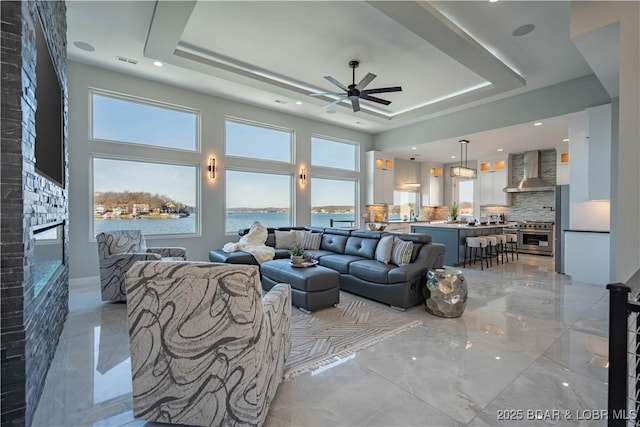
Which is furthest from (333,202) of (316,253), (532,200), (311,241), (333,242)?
(532,200)

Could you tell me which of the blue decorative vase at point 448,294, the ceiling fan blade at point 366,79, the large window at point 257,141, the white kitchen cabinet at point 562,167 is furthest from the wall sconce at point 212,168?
the white kitchen cabinet at point 562,167

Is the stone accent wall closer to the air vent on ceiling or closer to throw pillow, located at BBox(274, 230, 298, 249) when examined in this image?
the air vent on ceiling

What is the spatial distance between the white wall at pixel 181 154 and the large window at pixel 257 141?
18 centimetres

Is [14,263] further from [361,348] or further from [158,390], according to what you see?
[361,348]

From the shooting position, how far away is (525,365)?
7.97 ft

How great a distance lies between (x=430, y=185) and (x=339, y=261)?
23.6ft

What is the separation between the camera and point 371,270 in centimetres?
408

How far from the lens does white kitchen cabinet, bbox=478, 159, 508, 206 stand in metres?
9.08

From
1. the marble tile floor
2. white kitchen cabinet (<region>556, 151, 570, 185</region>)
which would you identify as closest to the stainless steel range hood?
white kitchen cabinet (<region>556, 151, 570, 185</region>)

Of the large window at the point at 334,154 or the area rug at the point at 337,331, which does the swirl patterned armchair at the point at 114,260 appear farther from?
the large window at the point at 334,154

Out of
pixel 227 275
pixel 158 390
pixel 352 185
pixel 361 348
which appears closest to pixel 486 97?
pixel 352 185

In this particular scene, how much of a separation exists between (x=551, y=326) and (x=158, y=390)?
3.82 m

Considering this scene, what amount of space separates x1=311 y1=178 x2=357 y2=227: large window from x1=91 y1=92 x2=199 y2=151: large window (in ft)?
10.6

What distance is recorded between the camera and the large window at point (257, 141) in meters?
6.52
